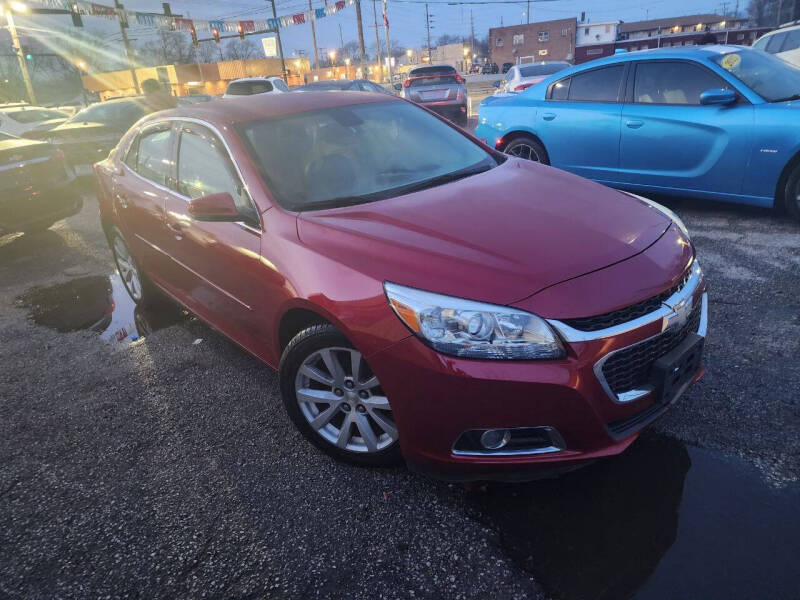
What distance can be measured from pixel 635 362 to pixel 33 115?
671 inches

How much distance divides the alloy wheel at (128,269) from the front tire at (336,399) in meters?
2.64

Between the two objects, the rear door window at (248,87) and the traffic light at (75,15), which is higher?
the traffic light at (75,15)

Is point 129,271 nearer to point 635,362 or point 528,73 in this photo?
point 635,362

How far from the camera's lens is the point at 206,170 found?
10.4 feet

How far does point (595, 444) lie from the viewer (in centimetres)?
201

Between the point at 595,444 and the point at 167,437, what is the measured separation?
7.19 feet

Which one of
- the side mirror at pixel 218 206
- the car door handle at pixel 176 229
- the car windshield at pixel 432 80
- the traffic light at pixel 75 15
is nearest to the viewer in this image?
the side mirror at pixel 218 206

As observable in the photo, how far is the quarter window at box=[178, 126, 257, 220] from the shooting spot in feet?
9.33

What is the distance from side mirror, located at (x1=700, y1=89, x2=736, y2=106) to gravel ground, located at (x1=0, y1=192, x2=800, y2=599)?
6.42 ft

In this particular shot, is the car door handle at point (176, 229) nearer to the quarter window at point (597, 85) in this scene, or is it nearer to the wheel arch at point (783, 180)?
the quarter window at point (597, 85)

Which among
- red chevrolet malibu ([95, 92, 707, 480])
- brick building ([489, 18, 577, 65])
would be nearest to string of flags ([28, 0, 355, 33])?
red chevrolet malibu ([95, 92, 707, 480])

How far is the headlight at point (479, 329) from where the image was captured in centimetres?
191

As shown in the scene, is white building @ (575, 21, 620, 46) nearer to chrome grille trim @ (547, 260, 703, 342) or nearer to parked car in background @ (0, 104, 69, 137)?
→ parked car in background @ (0, 104, 69, 137)

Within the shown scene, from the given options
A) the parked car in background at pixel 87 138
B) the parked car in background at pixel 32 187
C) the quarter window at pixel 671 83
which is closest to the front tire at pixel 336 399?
the quarter window at pixel 671 83
